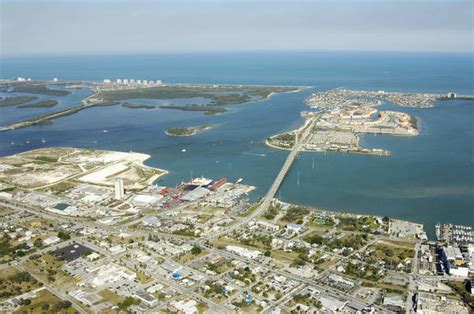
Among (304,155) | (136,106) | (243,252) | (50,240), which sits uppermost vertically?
(136,106)

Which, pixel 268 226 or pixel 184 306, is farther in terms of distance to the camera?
pixel 268 226

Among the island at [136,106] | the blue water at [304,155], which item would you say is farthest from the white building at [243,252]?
the island at [136,106]

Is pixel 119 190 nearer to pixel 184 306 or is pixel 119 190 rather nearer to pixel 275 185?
pixel 275 185

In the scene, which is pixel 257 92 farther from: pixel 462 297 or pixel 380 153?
pixel 462 297

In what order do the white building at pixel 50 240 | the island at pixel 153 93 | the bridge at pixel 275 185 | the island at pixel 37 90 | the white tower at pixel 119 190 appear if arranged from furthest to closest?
1. the island at pixel 37 90
2. the island at pixel 153 93
3. the white tower at pixel 119 190
4. the bridge at pixel 275 185
5. the white building at pixel 50 240

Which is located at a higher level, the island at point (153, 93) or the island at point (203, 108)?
the island at point (153, 93)

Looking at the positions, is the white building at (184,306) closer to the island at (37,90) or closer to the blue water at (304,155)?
the blue water at (304,155)

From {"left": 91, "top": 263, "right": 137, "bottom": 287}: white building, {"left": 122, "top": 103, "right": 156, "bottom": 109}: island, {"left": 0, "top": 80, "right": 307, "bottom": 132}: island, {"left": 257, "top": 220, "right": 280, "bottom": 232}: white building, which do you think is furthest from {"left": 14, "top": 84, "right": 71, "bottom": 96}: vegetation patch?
{"left": 91, "top": 263, "right": 137, "bottom": 287}: white building

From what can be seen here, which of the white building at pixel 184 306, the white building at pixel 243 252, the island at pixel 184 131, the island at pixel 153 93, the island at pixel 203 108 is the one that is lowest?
the white building at pixel 184 306

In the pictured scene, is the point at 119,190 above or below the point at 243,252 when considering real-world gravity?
above

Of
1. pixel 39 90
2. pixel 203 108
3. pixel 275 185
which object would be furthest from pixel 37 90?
pixel 275 185
